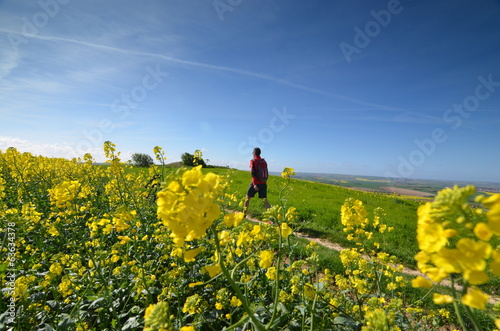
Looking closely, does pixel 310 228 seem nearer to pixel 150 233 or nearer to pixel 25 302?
pixel 150 233

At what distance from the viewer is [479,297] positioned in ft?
2.59

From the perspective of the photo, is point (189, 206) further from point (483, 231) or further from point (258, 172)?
point (258, 172)

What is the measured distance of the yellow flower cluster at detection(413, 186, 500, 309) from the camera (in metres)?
0.79

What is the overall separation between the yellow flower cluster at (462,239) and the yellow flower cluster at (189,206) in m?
0.95

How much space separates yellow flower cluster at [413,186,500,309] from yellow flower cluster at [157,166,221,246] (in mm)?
948

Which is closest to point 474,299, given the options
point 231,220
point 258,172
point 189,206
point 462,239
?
point 462,239

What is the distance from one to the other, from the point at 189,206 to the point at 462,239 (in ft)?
3.80

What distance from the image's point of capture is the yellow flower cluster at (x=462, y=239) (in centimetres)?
79

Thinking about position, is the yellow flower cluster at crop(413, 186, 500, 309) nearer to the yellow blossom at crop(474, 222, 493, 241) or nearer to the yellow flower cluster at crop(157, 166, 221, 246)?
the yellow blossom at crop(474, 222, 493, 241)

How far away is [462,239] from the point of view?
805mm

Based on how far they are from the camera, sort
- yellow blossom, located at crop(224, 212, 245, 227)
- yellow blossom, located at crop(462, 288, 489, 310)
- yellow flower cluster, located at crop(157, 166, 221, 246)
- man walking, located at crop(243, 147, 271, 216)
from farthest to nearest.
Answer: man walking, located at crop(243, 147, 271, 216), yellow blossom, located at crop(224, 212, 245, 227), yellow flower cluster, located at crop(157, 166, 221, 246), yellow blossom, located at crop(462, 288, 489, 310)

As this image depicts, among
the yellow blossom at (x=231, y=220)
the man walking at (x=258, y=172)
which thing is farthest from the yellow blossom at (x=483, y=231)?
the man walking at (x=258, y=172)

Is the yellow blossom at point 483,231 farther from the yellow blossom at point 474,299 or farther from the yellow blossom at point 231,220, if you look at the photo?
the yellow blossom at point 231,220

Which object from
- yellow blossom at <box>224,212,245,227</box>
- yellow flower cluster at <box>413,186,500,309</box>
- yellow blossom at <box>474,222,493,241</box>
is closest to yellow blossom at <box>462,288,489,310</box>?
yellow flower cluster at <box>413,186,500,309</box>
